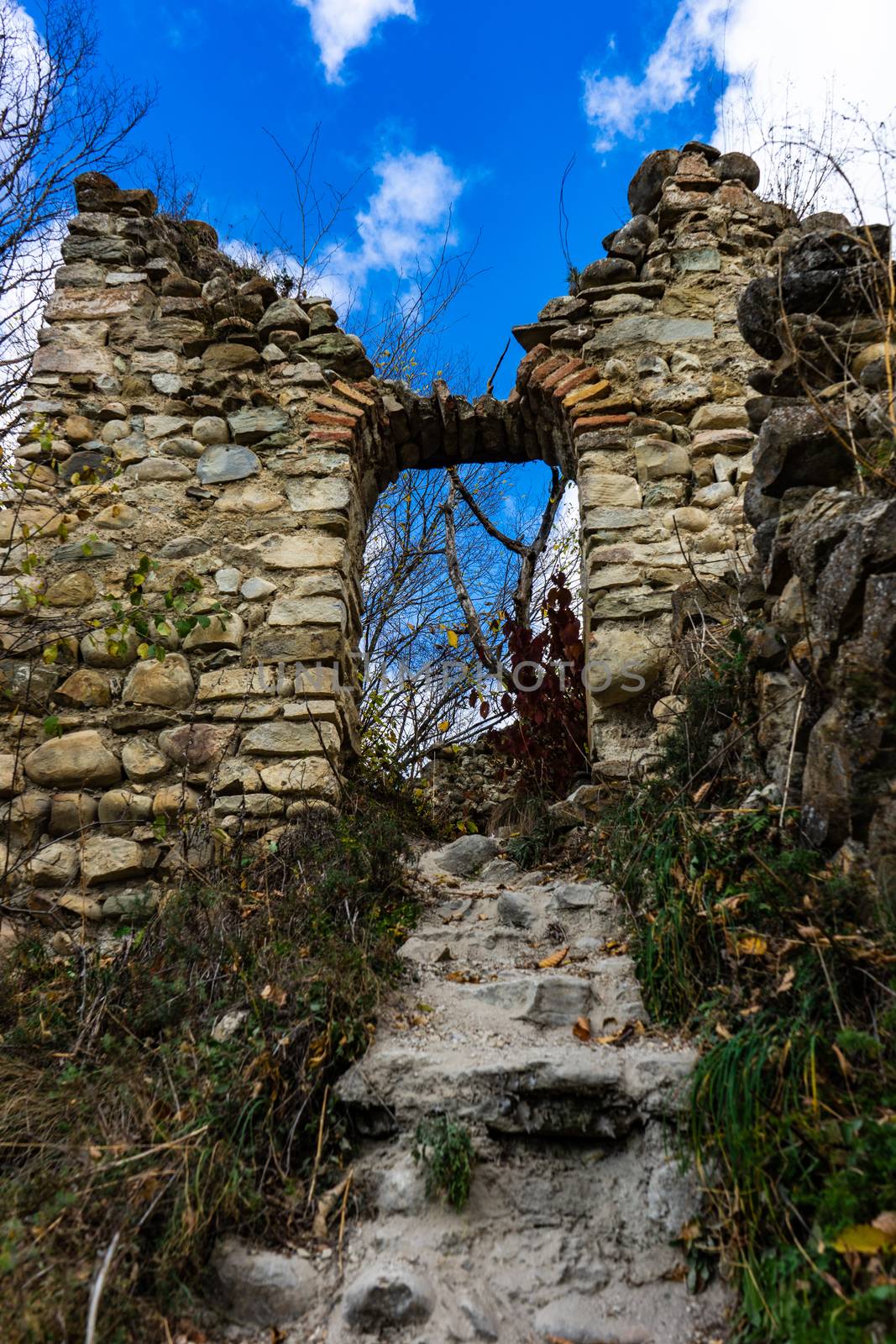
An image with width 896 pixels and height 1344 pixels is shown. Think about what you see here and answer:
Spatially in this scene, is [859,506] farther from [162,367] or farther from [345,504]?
[162,367]

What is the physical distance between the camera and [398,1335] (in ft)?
5.39

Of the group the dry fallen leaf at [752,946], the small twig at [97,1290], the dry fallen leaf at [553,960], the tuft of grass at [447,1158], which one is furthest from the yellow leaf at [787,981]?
the small twig at [97,1290]

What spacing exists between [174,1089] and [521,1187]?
2.67ft

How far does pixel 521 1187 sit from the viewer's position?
76.2 inches

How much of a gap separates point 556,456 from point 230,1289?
14.1 ft

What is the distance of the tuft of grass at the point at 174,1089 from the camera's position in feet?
5.41

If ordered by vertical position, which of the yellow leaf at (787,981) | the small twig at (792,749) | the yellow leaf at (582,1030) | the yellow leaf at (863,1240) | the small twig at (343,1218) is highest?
the small twig at (792,749)

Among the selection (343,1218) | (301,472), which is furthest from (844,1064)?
(301,472)

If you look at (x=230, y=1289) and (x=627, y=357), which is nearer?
(x=230, y=1289)

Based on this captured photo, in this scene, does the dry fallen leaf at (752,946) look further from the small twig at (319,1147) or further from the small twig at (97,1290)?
the small twig at (97,1290)

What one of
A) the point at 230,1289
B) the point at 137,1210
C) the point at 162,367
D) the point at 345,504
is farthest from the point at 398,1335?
the point at 162,367

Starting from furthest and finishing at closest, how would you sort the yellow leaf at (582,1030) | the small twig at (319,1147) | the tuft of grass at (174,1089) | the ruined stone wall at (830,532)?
the yellow leaf at (582,1030)
the ruined stone wall at (830,532)
the small twig at (319,1147)
the tuft of grass at (174,1089)

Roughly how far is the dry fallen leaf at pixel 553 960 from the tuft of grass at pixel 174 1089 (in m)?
0.49

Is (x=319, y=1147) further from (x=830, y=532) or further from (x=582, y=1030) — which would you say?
(x=830, y=532)
